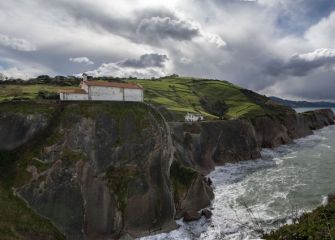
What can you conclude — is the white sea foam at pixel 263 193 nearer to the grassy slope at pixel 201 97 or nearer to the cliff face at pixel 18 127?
the cliff face at pixel 18 127

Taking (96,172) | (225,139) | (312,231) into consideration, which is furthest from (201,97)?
(312,231)

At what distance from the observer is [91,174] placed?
153 ft

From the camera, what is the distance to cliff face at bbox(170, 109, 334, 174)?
78.6 meters

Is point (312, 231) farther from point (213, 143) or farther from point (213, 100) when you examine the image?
point (213, 100)

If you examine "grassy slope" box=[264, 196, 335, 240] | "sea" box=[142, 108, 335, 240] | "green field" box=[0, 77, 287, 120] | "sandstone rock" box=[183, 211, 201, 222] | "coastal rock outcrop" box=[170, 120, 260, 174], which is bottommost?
"sandstone rock" box=[183, 211, 201, 222]

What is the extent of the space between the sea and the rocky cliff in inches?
172

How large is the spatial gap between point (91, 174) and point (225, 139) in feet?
170

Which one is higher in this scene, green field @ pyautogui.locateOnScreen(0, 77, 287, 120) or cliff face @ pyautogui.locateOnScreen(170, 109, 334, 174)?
green field @ pyautogui.locateOnScreen(0, 77, 287, 120)

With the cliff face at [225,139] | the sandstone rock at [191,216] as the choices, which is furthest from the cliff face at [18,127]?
the cliff face at [225,139]

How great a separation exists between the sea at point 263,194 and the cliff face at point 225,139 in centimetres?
346

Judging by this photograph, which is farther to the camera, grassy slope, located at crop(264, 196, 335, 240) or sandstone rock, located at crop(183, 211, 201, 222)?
sandstone rock, located at crop(183, 211, 201, 222)

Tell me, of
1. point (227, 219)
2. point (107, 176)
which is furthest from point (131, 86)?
point (227, 219)

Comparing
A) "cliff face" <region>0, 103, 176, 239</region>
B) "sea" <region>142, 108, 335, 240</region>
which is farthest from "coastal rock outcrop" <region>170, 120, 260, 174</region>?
"cliff face" <region>0, 103, 176, 239</region>

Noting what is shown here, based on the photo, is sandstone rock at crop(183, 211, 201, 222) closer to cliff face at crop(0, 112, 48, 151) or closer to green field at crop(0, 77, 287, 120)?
cliff face at crop(0, 112, 48, 151)
